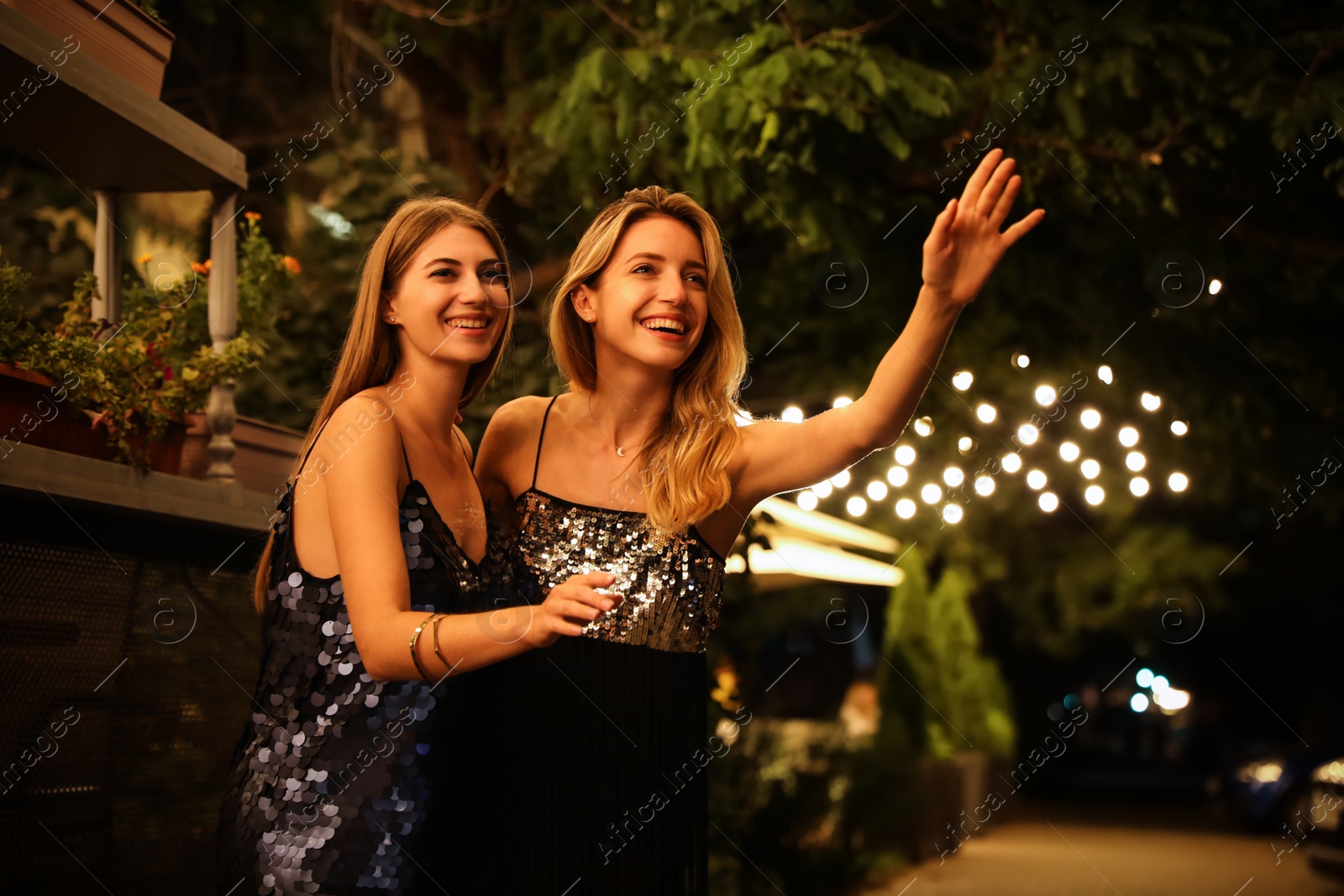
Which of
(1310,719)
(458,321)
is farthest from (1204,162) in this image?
(1310,719)

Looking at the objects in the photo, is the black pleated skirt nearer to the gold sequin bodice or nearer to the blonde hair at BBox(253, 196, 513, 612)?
the gold sequin bodice

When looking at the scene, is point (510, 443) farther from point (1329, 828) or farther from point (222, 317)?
point (1329, 828)

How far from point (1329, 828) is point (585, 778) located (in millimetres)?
8675

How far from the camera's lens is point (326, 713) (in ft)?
7.06

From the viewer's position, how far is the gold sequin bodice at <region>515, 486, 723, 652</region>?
2.56 metres

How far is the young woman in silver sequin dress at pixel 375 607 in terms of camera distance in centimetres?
202

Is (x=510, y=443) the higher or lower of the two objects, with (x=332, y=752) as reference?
higher

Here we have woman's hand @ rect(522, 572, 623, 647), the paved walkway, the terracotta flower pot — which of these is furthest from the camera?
the paved walkway

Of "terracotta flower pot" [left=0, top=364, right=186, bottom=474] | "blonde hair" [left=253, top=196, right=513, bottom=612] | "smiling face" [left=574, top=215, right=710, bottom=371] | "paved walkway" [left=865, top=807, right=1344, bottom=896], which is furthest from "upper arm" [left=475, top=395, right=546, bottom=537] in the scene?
"paved walkway" [left=865, top=807, right=1344, bottom=896]

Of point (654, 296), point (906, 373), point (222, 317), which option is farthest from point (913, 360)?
point (222, 317)

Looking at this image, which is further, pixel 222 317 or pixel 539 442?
pixel 222 317

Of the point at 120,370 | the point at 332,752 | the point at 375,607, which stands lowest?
the point at 332,752

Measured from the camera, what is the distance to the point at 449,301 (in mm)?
2342

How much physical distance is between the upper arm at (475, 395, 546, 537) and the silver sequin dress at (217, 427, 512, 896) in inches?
18.4
